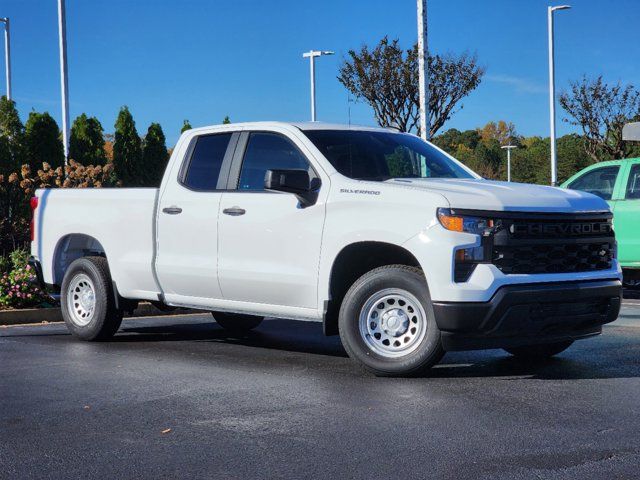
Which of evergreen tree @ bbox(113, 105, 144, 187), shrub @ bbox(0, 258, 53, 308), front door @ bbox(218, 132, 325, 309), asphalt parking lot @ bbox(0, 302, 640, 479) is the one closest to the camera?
asphalt parking lot @ bbox(0, 302, 640, 479)

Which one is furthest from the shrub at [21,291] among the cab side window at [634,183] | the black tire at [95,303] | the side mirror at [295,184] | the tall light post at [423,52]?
the tall light post at [423,52]

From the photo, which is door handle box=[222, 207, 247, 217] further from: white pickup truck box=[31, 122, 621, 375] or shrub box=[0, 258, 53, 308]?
shrub box=[0, 258, 53, 308]

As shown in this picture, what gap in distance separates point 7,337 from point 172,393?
4127mm

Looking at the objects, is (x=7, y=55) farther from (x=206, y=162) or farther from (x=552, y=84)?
(x=206, y=162)

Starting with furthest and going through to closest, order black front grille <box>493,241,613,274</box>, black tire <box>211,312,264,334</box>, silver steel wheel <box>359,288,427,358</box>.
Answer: black tire <box>211,312,264,334</box>
silver steel wheel <box>359,288,427,358</box>
black front grille <box>493,241,613,274</box>

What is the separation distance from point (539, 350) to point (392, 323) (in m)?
1.72

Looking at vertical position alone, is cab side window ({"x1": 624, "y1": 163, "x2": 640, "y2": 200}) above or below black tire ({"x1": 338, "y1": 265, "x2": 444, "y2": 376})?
above

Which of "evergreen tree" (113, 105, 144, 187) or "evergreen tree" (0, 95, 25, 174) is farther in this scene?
"evergreen tree" (113, 105, 144, 187)

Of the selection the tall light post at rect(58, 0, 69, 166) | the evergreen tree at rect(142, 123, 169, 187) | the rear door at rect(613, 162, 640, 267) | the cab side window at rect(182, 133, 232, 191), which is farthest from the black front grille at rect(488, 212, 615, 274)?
the evergreen tree at rect(142, 123, 169, 187)

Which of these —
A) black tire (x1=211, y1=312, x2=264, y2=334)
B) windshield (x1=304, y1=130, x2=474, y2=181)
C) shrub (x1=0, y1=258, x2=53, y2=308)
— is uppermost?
windshield (x1=304, y1=130, x2=474, y2=181)

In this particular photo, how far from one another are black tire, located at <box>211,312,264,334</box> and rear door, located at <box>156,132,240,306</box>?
1.52 metres

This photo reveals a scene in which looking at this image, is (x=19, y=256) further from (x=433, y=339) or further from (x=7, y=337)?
(x=433, y=339)

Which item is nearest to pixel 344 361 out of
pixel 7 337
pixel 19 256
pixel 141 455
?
pixel 141 455

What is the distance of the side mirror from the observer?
24.8ft
